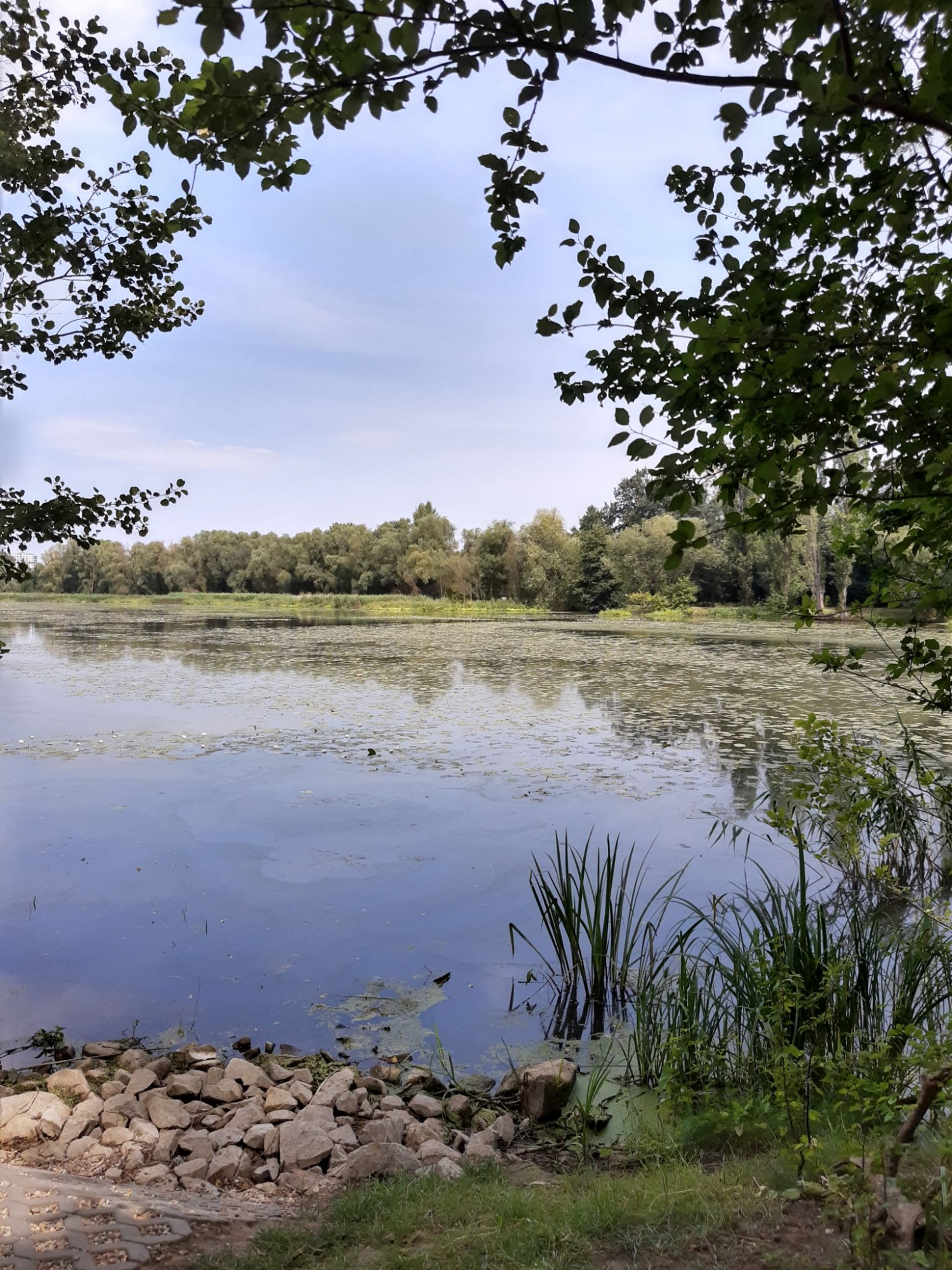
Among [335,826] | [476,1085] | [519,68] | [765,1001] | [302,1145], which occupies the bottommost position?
[476,1085]

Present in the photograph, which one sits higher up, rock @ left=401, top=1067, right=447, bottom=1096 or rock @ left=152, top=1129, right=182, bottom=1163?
rock @ left=152, top=1129, right=182, bottom=1163

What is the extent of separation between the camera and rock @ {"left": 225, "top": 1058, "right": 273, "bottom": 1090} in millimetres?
3600

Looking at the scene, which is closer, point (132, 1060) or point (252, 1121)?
point (252, 1121)

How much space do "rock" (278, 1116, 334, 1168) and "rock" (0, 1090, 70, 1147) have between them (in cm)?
86

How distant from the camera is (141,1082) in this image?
355cm

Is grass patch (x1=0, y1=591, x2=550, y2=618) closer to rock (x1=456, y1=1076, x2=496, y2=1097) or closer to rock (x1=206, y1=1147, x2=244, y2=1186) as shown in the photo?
rock (x1=456, y1=1076, x2=496, y2=1097)

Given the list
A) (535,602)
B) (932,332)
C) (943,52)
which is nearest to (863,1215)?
(932,332)

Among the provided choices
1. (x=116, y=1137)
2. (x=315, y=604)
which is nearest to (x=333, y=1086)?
(x=116, y=1137)

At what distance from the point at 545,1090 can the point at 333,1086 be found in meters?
0.88

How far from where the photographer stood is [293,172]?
166 centimetres

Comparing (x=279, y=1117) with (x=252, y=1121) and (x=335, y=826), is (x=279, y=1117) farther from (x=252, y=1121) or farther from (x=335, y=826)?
(x=335, y=826)

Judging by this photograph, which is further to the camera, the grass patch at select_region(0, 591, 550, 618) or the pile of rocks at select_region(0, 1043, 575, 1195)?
the grass patch at select_region(0, 591, 550, 618)

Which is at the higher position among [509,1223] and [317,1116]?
[509,1223]

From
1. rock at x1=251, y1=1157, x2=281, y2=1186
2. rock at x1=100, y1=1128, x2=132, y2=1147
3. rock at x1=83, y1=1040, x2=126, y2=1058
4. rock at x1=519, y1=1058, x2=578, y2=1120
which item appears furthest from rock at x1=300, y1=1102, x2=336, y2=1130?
rock at x1=83, y1=1040, x2=126, y2=1058
